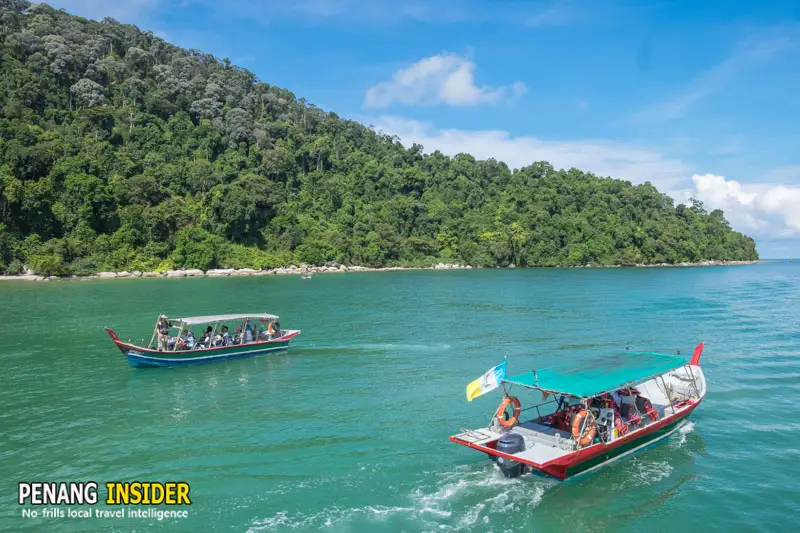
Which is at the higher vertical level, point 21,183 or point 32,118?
point 32,118

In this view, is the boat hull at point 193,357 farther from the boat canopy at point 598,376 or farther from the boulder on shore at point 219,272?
the boulder on shore at point 219,272

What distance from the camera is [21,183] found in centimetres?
8538

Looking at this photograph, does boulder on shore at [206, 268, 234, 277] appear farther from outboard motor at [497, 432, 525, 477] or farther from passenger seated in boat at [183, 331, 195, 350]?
outboard motor at [497, 432, 525, 477]

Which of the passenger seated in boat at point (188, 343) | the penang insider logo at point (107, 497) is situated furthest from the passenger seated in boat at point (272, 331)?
the penang insider logo at point (107, 497)

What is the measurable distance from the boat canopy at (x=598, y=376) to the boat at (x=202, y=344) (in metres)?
20.6

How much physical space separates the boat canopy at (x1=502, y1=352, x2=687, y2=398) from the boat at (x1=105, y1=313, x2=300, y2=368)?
2063 centimetres

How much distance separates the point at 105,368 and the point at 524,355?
1021 inches

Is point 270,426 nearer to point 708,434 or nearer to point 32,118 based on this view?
point 708,434

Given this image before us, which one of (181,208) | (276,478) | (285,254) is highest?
(181,208)

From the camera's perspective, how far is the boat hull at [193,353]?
28719mm

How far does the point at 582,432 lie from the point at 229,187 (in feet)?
361

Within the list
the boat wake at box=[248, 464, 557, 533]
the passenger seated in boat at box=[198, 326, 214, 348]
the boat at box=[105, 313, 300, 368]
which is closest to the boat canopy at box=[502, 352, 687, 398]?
the boat wake at box=[248, 464, 557, 533]

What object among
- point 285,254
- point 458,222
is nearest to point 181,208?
point 285,254

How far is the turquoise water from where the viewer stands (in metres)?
14.0
